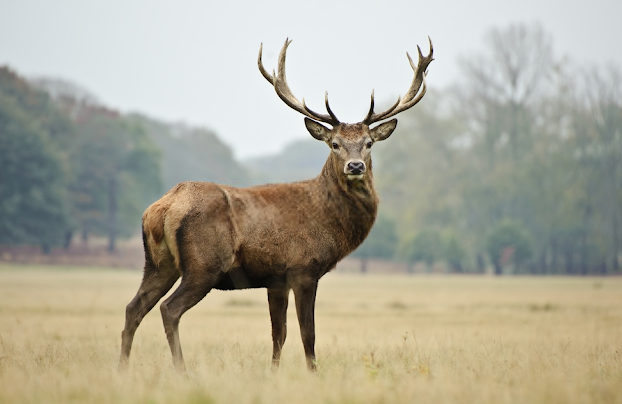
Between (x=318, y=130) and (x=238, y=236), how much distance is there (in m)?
1.71

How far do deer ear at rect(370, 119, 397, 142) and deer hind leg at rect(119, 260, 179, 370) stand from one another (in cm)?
276

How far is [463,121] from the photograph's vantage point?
2557 inches

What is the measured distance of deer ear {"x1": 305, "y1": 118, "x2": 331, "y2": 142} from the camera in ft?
29.8

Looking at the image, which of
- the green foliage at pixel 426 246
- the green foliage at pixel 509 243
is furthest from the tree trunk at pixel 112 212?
the green foliage at pixel 509 243

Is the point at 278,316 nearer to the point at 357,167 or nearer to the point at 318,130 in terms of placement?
the point at 357,167

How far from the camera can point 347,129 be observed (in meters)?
8.89

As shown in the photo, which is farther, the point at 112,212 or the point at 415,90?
the point at 112,212

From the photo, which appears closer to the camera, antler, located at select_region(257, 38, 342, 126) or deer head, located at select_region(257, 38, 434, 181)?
deer head, located at select_region(257, 38, 434, 181)

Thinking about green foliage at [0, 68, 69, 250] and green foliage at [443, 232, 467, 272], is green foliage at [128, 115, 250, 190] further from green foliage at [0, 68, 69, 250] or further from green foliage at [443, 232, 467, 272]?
green foliage at [443, 232, 467, 272]

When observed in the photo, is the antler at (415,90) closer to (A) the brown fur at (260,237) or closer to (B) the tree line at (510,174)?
(A) the brown fur at (260,237)

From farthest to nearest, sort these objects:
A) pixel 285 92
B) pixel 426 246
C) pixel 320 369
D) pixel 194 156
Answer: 1. pixel 194 156
2. pixel 426 246
3. pixel 285 92
4. pixel 320 369

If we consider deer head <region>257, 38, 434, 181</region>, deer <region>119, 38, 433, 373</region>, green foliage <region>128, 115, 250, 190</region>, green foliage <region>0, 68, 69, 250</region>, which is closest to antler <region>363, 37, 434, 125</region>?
deer head <region>257, 38, 434, 181</region>

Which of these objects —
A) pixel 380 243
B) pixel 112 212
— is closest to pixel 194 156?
pixel 112 212

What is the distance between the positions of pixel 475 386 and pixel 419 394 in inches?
23.1
